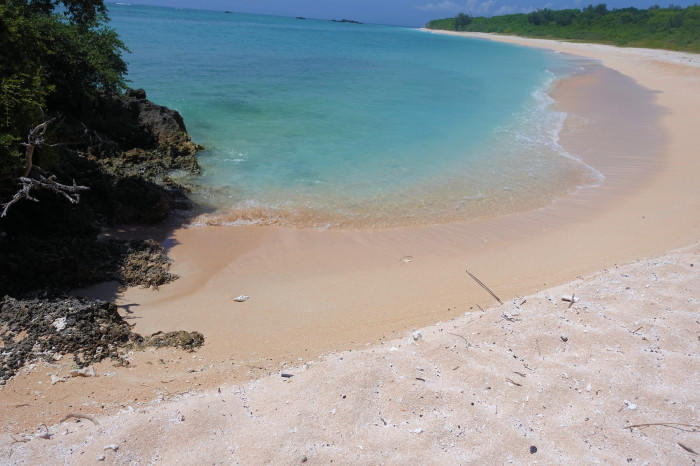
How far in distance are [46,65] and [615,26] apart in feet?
311

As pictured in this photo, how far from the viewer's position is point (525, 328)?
4645 millimetres

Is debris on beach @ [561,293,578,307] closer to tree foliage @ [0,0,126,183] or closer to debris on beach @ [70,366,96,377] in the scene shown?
debris on beach @ [70,366,96,377]

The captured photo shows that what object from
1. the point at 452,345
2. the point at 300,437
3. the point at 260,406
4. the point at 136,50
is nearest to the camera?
the point at 300,437

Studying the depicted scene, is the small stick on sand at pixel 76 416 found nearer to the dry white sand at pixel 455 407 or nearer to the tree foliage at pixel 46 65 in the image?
the dry white sand at pixel 455 407

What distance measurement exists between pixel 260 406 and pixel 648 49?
7136 centimetres

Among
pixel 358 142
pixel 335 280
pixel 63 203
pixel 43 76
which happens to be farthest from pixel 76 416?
pixel 358 142

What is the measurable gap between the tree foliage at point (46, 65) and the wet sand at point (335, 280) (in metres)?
2.42

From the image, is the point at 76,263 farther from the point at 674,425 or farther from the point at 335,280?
the point at 674,425

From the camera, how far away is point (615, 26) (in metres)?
77.0

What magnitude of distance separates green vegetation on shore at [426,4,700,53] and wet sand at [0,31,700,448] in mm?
60219

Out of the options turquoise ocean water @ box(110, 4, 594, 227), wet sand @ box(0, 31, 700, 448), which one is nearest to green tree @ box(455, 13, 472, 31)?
turquoise ocean water @ box(110, 4, 594, 227)

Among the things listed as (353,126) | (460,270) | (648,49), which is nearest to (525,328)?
(460,270)

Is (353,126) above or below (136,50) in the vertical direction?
below

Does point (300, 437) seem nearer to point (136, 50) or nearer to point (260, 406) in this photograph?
point (260, 406)
